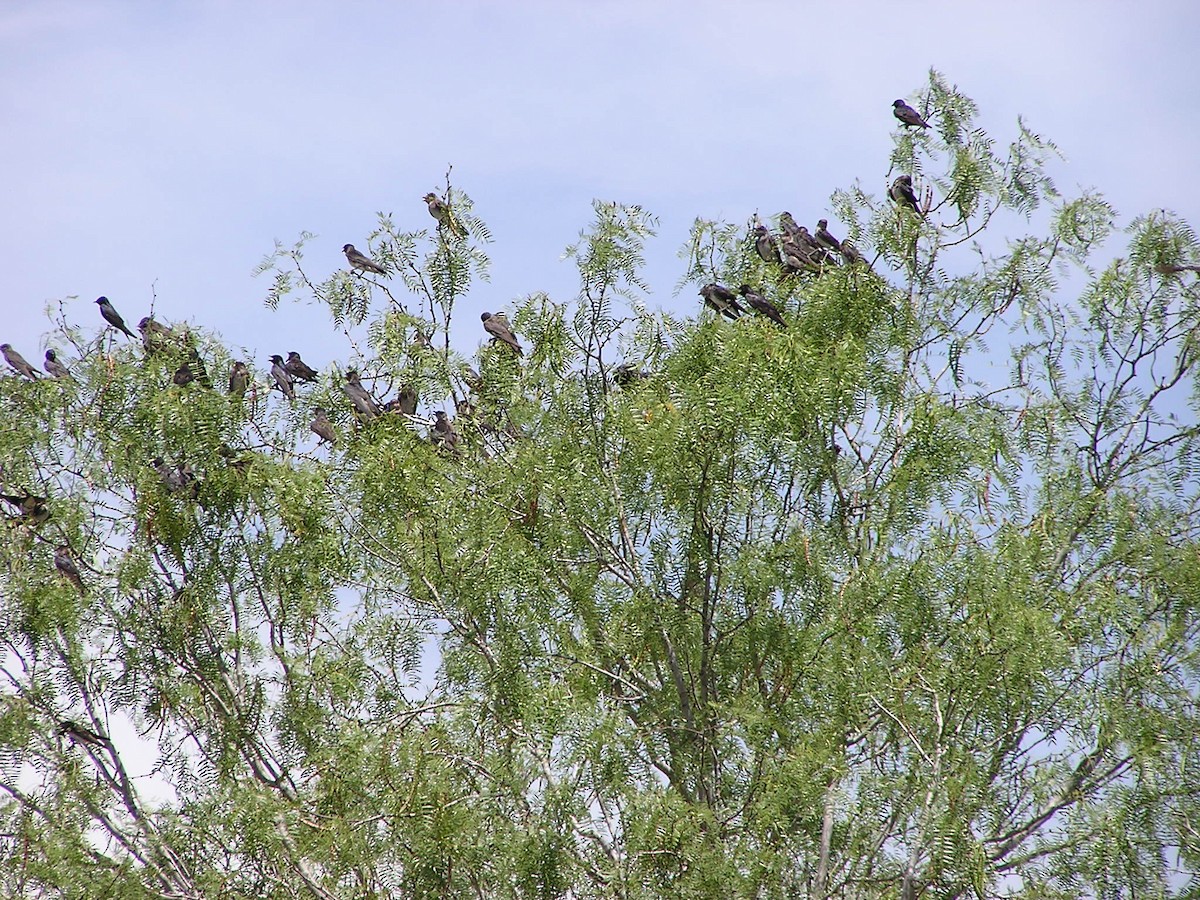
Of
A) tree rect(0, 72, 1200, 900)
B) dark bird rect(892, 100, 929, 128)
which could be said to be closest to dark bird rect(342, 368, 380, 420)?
tree rect(0, 72, 1200, 900)

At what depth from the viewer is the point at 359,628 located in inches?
341

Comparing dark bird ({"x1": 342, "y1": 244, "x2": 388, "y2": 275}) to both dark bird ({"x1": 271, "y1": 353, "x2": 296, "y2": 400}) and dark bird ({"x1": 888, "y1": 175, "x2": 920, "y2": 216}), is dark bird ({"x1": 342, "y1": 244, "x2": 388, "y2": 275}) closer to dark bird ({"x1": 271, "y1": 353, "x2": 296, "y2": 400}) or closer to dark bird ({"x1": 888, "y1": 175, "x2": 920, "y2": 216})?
dark bird ({"x1": 271, "y1": 353, "x2": 296, "y2": 400})

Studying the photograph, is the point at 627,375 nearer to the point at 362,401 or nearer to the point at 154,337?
the point at 362,401

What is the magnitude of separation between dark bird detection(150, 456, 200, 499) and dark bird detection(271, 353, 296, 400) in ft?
3.03

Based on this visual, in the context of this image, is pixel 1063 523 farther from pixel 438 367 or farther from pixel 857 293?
pixel 438 367

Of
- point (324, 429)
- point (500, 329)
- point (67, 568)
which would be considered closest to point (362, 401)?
point (324, 429)

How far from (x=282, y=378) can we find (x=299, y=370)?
0.13m

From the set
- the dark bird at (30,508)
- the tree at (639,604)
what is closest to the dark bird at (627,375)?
the tree at (639,604)

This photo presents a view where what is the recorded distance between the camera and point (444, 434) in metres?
8.94

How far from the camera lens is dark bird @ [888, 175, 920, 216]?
9.27 metres

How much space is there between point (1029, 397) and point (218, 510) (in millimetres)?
5295

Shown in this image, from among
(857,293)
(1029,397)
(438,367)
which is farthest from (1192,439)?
(438,367)

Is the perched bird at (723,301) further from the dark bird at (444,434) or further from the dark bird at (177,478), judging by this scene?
the dark bird at (177,478)

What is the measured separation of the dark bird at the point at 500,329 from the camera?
9081 millimetres
